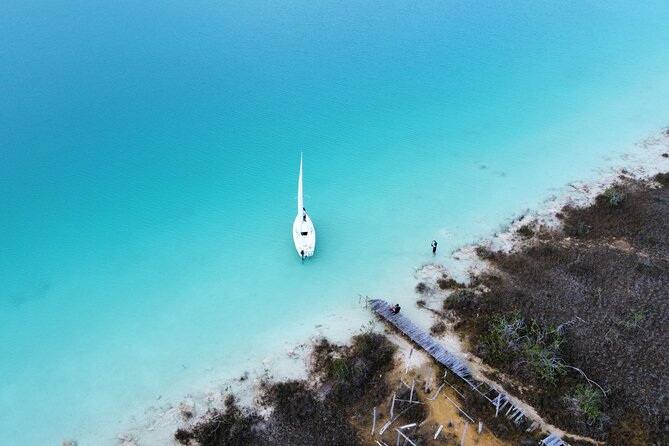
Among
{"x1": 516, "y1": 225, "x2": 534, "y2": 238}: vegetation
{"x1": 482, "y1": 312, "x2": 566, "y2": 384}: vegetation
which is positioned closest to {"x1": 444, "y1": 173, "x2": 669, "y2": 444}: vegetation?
{"x1": 482, "y1": 312, "x2": 566, "y2": 384}: vegetation

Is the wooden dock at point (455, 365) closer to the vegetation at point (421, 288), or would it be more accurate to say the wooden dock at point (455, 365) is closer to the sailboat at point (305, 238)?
the vegetation at point (421, 288)

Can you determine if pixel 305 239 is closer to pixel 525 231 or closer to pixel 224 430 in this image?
pixel 224 430

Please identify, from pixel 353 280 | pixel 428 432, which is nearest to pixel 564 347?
pixel 428 432

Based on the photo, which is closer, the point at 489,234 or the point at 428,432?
the point at 428,432

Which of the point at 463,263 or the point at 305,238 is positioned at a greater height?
the point at 305,238

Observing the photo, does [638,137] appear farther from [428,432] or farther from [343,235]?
[428,432]

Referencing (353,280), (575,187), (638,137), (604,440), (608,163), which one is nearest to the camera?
(604,440)

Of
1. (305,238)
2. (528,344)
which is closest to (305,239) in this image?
(305,238)

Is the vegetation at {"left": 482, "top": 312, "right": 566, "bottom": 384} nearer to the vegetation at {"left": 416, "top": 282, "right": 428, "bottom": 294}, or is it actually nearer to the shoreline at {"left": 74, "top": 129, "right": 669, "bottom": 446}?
the shoreline at {"left": 74, "top": 129, "right": 669, "bottom": 446}
